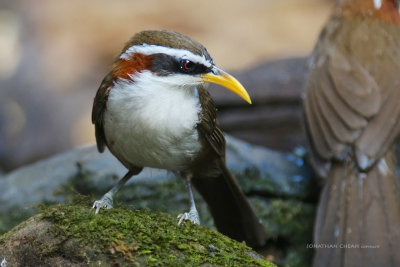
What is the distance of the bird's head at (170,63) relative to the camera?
161 inches

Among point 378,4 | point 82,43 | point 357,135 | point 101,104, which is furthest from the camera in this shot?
point 82,43

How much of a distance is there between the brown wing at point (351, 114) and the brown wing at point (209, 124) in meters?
1.93

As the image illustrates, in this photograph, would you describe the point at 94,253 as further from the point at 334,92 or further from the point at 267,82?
the point at 267,82

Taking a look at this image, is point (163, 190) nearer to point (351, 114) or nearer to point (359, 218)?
point (359, 218)

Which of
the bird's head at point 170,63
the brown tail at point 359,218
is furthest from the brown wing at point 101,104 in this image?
the brown tail at point 359,218

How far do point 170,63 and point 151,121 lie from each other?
38 cm

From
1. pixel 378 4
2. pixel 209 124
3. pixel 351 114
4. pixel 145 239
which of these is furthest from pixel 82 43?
pixel 145 239

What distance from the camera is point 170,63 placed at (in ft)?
13.4

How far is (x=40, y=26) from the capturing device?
41.5 feet

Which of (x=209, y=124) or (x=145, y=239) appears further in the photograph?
(x=209, y=124)

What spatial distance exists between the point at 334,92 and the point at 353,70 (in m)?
0.33

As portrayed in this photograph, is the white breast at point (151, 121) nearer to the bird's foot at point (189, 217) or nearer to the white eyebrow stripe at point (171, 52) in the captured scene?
the white eyebrow stripe at point (171, 52)

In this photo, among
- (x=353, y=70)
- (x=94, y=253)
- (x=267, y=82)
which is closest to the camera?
(x=94, y=253)

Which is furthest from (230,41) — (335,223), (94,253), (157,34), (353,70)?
(94,253)
